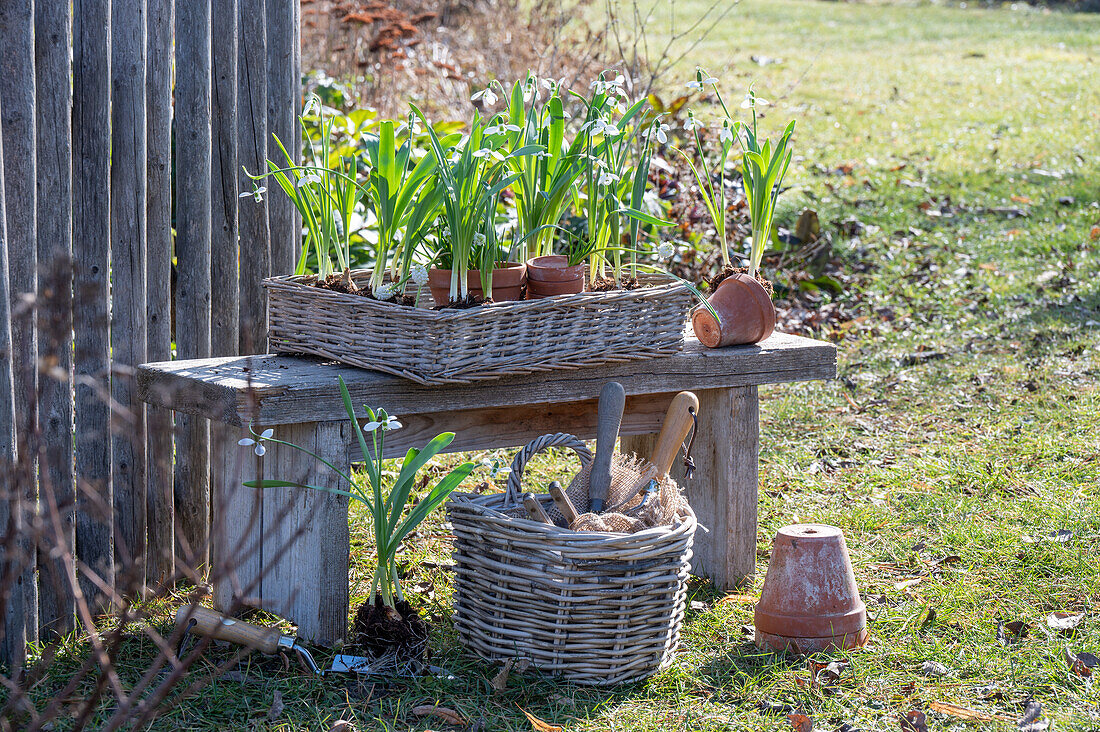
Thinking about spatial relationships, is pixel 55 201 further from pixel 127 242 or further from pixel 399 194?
pixel 399 194

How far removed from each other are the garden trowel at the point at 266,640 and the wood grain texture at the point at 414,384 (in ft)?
1.79

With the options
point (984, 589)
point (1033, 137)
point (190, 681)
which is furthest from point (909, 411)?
point (1033, 137)

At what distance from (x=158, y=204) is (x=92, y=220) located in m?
0.22

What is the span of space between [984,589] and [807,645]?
757 mm

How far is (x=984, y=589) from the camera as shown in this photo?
3289 millimetres

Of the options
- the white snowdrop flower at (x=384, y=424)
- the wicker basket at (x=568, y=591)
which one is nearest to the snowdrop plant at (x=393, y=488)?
the white snowdrop flower at (x=384, y=424)

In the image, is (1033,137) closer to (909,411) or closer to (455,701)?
(909,411)

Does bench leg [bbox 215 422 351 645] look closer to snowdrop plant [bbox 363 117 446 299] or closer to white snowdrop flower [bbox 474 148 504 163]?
snowdrop plant [bbox 363 117 446 299]

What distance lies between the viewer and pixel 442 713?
256cm

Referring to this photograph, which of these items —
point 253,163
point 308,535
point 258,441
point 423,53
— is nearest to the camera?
point 258,441

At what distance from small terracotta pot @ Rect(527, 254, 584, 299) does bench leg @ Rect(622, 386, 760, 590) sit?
2.20 ft

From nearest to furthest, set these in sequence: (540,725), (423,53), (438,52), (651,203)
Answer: (540,725) < (651,203) < (438,52) < (423,53)

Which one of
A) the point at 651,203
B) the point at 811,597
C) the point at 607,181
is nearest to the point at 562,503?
the point at 811,597

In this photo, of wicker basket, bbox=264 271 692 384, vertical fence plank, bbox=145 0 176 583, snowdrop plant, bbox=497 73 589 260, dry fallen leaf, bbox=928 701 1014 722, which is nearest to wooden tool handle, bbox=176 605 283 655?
vertical fence plank, bbox=145 0 176 583
